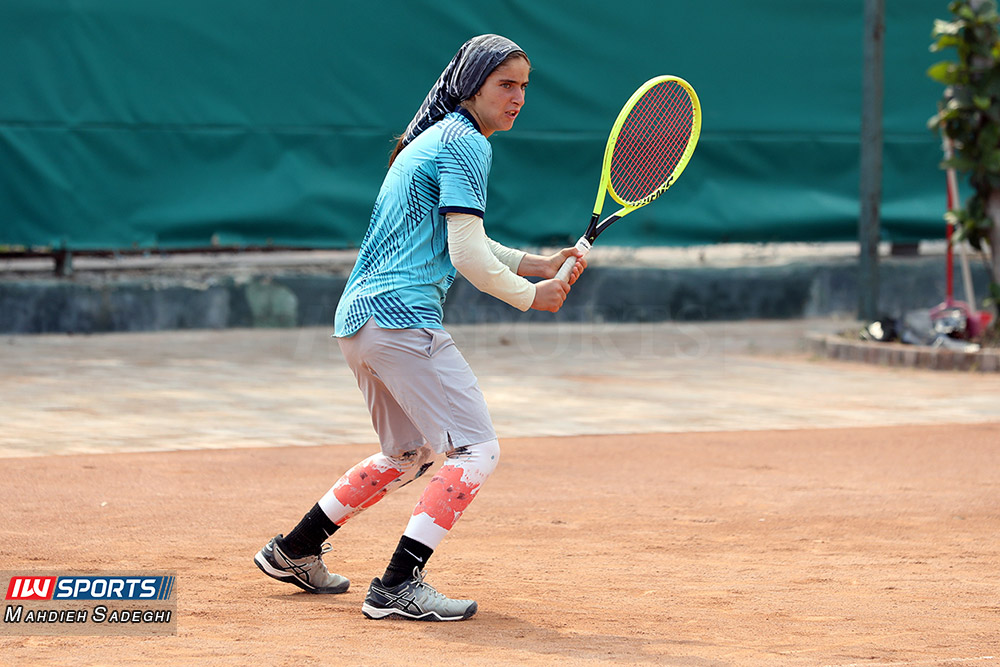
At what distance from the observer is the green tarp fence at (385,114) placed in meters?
10.6

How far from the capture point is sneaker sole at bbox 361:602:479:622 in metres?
3.80

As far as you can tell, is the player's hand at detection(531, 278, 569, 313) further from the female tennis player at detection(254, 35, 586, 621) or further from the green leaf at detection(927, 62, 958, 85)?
the green leaf at detection(927, 62, 958, 85)

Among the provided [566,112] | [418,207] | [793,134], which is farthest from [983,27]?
[418,207]

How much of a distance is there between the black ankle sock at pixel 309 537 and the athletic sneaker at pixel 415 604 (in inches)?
12.8

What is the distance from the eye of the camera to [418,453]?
4055mm

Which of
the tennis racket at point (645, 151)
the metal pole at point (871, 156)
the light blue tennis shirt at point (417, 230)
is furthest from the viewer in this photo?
the metal pole at point (871, 156)

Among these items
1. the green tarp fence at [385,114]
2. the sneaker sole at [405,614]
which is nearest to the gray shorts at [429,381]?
the sneaker sole at [405,614]

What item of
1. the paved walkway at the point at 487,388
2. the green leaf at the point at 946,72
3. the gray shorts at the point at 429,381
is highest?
the green leaf at the point at 946,72

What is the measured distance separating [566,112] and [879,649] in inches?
343

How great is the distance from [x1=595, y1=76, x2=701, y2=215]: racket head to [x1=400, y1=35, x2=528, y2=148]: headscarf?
0.81 m

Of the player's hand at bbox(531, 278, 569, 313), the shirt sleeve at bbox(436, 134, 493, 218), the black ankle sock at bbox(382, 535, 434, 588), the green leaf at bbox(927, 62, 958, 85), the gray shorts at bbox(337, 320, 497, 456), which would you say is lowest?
the black ankle sock at bbox(382, 535, 434, 588)

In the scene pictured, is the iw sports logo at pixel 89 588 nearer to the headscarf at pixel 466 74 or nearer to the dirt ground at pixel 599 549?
the dirt ground at pixel 599 549

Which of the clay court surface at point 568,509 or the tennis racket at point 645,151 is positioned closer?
the clay court surface at point 568,509

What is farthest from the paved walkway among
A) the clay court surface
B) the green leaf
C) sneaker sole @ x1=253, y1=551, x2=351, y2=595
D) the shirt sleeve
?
the shirt sleeve
